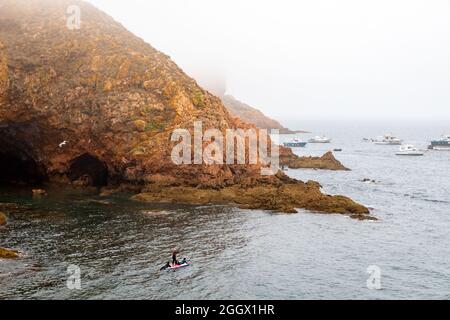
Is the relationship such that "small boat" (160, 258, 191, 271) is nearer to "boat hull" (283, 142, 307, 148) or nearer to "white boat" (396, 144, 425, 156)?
"white boat" (396, 144, 425, 156)

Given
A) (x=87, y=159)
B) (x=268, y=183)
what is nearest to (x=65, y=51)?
(x=87, y=159)

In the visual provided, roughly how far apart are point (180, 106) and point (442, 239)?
4440 centimetres

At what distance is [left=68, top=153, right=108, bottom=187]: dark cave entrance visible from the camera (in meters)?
80.6

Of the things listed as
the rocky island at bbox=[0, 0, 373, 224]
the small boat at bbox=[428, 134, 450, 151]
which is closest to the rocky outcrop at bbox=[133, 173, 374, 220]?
the rocky island at bbox=[0, 0, 373, 224]

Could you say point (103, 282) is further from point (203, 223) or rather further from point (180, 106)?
point (180, 106)

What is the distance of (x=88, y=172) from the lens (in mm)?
82688

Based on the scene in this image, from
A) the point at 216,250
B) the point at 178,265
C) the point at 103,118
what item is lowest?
the point at 216,250

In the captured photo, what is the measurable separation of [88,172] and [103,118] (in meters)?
11.3
